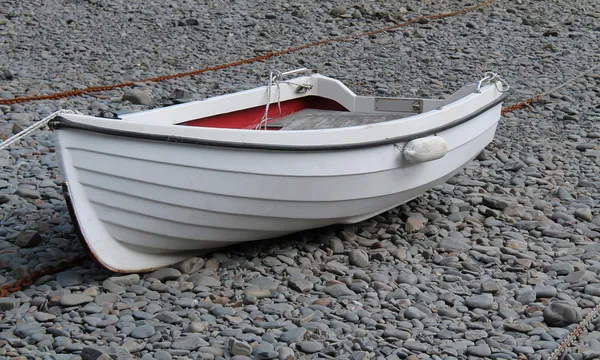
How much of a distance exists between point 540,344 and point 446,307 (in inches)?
20.8

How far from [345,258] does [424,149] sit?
2.37ft

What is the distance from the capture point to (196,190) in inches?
163

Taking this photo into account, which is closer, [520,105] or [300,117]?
[300,117]

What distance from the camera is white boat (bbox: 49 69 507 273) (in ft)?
13.3

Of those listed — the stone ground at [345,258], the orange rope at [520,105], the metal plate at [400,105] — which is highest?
the orange rope at [520,105]

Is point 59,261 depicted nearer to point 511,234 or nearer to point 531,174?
point 511,234

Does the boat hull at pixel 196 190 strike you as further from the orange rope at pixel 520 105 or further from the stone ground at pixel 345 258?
the orange rope at pixel 520 105

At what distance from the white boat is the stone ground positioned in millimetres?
221

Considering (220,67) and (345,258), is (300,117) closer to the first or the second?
(345,258)

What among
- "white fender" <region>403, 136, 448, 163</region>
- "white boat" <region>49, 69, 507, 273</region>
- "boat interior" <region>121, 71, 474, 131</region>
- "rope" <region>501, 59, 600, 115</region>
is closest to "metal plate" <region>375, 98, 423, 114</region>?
"boat interior" <region>121, 71, 474, 131</region>

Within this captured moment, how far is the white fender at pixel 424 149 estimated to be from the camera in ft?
15.1

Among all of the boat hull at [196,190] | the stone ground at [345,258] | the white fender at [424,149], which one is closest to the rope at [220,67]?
the stone ground at [345,258]

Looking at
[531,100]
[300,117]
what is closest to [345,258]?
[300,117]

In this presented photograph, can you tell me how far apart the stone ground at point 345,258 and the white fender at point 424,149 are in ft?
1.77
